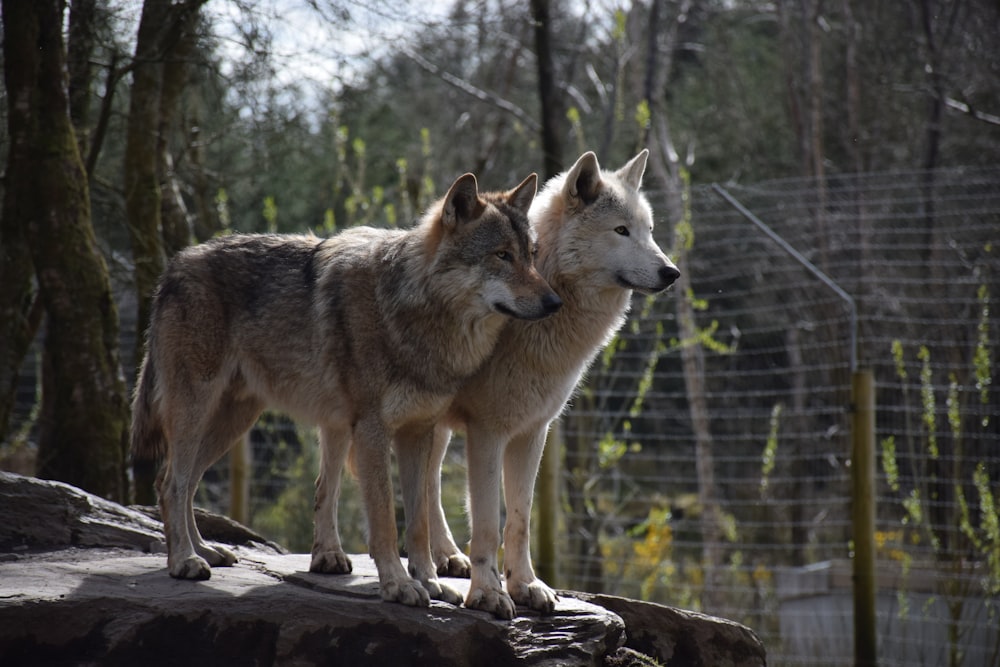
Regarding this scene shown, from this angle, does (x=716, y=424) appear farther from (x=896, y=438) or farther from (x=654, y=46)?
(x=654, y=46)

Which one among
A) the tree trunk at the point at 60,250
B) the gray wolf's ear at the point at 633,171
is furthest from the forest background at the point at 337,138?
the gray wolf's ear at the point at 633,171

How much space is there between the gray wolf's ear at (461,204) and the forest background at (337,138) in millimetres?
2699

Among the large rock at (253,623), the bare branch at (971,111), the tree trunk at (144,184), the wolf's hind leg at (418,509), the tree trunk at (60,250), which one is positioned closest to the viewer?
the large rock at (253,623)

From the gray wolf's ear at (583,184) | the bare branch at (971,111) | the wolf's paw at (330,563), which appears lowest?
the wolf's paw at (330,563)

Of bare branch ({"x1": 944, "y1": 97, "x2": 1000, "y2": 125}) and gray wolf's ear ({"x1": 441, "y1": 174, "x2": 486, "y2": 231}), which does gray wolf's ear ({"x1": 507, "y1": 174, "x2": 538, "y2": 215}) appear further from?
bare branch ({"x1": 944, "y1": 97, "x2": 1000, "y2": 125})

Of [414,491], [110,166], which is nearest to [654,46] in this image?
[110,166]

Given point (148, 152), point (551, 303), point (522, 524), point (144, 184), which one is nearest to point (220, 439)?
point (522, 524)

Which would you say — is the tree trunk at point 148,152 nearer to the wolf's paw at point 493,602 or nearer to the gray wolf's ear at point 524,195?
the gray wolf's ear at point 524,195

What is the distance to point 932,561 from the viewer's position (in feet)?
22.5

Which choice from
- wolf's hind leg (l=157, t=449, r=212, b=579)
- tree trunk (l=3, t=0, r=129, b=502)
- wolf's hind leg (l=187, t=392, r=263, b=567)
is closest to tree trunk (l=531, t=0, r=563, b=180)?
tree trunk (l=3, t=0, r=129, b=502)

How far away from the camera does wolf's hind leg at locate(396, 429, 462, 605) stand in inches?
155

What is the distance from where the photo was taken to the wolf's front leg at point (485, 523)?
3.82m

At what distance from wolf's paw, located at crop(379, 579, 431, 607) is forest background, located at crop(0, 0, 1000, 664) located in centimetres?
265

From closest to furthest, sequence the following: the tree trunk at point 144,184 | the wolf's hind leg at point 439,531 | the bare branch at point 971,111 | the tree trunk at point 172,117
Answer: the wolf's hind leg at point 439,531
the tree trunk at point 172,117
the tree trunk at point 144,184
the bare branch at point 971,111
